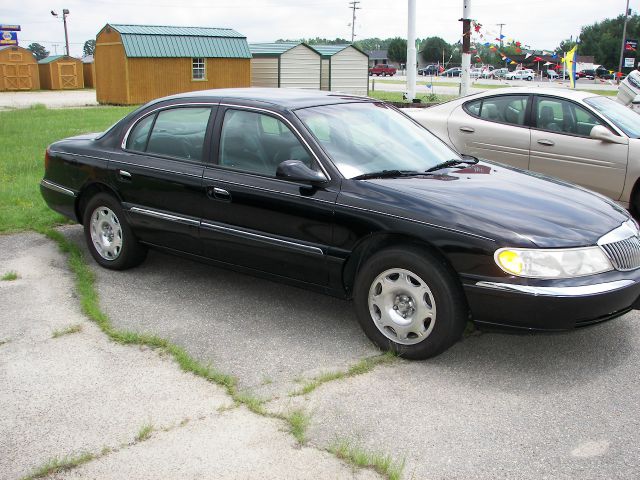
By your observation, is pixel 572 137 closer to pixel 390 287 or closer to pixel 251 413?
pixel 390 287

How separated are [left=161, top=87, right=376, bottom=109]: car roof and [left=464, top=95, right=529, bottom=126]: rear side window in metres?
3.22

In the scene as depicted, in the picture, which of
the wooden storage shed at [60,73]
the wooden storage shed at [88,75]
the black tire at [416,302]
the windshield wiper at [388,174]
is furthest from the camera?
the wooden storage shed at [88,75]

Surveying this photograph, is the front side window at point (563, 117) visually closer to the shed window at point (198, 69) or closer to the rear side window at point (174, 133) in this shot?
the rear side window at point (174, 133)

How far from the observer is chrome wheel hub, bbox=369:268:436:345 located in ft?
13.5

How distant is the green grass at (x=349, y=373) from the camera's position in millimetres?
3885

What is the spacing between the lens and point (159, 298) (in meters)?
5.38

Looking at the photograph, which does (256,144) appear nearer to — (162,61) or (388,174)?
(388,174)

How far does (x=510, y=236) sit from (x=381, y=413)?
3.98 feet

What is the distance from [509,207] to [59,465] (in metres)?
2.82

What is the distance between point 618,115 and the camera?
26.2ft

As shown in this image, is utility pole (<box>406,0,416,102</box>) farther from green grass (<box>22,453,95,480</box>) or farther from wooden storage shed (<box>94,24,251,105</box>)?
green grass (<box>22,453,95,480</box>)

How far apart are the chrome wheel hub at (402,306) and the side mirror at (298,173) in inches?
29.8

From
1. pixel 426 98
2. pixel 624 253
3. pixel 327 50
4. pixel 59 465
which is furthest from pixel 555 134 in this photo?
pixel 327 50

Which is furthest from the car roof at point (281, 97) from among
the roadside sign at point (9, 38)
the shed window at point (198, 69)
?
the roadside sign at point (9, 38)
